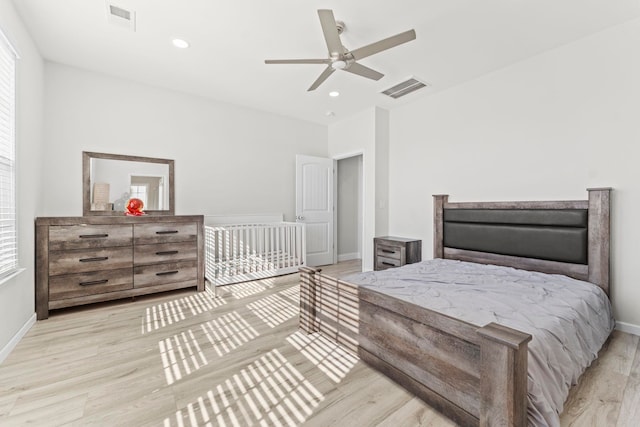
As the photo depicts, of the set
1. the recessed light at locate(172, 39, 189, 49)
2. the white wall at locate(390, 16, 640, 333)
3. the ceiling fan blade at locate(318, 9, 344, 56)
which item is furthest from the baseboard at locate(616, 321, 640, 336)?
the recessed light at locate(172, 39, 189, 49)

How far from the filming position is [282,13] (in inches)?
89.8

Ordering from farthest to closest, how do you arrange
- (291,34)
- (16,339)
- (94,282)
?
(94,282), (291,34), (16,339)

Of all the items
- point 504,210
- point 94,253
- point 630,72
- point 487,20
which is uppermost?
point 487,20

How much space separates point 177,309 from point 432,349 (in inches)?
102

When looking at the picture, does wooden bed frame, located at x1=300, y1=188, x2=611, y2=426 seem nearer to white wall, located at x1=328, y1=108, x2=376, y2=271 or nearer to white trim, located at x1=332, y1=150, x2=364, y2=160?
white wall, located at x1=328, y1=108, x2=376, y2=271

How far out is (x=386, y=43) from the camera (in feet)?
6.97

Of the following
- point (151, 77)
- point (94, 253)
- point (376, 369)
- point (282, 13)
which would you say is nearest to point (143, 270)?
point (94, 253)

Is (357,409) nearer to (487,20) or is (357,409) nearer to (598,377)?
(598,377)

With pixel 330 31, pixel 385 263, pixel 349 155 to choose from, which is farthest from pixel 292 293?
pixel 330 31

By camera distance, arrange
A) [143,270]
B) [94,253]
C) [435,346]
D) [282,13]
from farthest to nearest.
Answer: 1. [143,270]
2. [94,253]
3. [282,13]
4. [435,346]

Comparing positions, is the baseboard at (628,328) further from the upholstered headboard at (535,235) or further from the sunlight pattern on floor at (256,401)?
the sunlight pattern on floor at (256,401)

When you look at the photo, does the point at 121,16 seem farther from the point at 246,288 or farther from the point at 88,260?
the point at 246,288

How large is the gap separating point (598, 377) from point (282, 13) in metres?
3.43

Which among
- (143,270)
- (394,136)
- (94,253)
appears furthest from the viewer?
(394,136)
